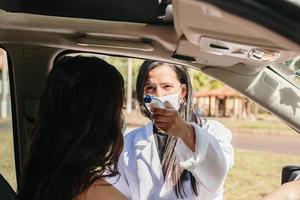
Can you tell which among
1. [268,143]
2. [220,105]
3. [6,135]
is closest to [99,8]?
[6,135]

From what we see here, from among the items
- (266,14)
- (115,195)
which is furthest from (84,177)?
(266,14)

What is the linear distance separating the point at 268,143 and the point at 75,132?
11853 mm

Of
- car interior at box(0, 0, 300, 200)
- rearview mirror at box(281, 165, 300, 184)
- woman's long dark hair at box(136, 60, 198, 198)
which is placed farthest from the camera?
woman's long dark hair at box(136, 60, 198, 198)

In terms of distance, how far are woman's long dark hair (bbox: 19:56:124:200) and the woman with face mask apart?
506 millimetres

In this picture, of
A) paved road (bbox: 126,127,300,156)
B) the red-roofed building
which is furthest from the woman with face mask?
the red-roofed building

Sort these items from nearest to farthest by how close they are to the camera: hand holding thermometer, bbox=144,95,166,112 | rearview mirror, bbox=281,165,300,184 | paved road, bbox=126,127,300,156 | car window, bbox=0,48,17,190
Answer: rearview mirror, bbox=281,165,300,184 < hand holding thermometer, bbox=144,95,166,112 < car window, bbox=0,48,17,190 < paved road, bbox=126,127,300,156

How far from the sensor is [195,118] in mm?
2838

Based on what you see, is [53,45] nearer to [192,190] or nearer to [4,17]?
[4,17]

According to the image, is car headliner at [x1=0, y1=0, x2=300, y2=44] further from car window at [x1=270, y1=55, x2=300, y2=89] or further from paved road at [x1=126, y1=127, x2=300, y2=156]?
paved road at [x1=126, y1=127, x2=300, y2=156]

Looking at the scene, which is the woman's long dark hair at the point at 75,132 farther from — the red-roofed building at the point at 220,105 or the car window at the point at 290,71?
the red-roofed building at the point at 220,105

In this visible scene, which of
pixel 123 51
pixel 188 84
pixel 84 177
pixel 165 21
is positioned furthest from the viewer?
pixel 188 84

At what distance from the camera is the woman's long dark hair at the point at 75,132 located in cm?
190

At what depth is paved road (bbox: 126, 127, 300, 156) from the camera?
40.4 feet

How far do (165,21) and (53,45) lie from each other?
77 centimetres
